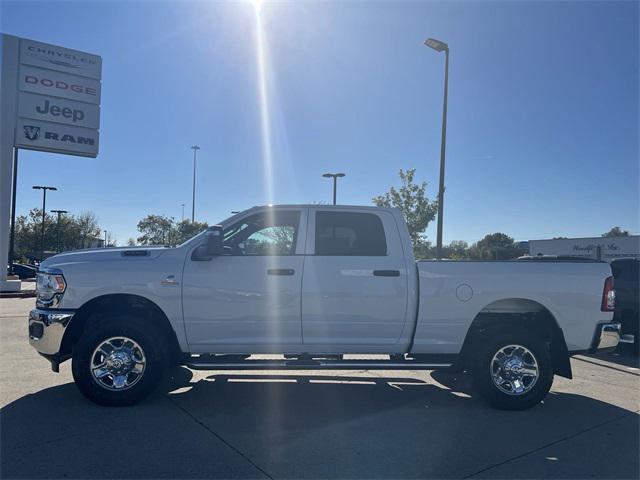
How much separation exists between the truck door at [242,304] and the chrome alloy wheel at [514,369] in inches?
83.9

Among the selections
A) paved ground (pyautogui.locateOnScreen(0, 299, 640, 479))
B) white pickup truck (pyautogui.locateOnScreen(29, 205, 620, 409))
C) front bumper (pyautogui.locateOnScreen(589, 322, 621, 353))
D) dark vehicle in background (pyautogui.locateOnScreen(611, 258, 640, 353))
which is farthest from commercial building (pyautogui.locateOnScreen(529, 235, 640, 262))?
paved ground (pyautogui.locateOnScreen(0, 299, 640, 479))

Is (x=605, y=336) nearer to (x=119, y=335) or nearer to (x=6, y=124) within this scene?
(x=119, y=335)

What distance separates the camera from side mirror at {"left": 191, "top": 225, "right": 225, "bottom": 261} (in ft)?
16.1

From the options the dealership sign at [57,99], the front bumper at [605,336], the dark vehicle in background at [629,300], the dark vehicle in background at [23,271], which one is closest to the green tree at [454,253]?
the dark vehicle in background at [629,300]

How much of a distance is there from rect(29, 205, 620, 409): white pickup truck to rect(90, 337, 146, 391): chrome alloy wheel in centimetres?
1

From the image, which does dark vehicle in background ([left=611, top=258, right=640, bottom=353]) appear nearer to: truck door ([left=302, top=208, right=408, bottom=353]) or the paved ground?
the paved ground

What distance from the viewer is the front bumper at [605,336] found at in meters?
5.20

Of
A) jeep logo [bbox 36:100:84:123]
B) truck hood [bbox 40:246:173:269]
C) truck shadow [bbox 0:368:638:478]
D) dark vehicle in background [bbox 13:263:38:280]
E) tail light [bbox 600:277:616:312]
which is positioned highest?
jeep logo [bbox 36:100:84:123]

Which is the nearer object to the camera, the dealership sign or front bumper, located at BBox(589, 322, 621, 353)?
front bumper, located at BBox(589, 322, 621, 353)

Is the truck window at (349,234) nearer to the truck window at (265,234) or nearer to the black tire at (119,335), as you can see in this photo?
the truck window at (265,234)

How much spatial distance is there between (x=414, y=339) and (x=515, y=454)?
1.49 metres

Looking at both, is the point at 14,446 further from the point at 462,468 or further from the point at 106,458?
the point at 462,468

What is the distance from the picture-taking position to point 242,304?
16.5 ft

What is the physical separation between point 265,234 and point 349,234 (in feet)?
3.01
